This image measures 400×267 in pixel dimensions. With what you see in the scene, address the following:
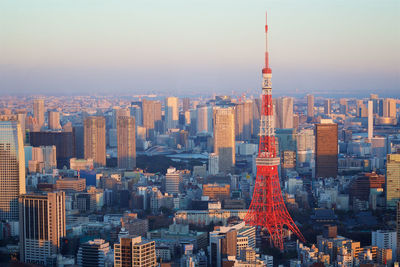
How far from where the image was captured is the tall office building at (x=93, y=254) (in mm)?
10609

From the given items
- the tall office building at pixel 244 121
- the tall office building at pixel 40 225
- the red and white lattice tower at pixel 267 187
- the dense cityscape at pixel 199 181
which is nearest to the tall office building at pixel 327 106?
the dense cityscape at pixel 199 181

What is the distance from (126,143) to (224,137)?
10.0 ft

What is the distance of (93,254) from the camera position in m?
10.7

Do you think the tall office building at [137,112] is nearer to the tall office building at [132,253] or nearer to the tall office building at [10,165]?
the tall office building at [10,165]

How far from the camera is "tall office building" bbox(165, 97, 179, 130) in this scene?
28.2 m

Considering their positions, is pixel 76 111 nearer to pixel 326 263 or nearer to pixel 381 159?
pixel 381 159

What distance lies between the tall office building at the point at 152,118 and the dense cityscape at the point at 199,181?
0.09m

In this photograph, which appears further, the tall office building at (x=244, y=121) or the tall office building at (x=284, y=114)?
the tall office building at (x=244, y=121)

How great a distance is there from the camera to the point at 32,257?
11.2 m

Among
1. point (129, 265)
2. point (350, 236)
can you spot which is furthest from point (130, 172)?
point (129, 265)

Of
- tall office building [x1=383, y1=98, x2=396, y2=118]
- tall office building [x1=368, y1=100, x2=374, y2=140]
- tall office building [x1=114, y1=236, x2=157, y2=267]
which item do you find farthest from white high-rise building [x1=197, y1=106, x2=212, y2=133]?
tall office building [x1=114, y1=236, x2=157, y2=267]

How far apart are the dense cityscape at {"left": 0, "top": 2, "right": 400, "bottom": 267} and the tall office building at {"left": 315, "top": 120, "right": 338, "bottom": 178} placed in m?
0.03

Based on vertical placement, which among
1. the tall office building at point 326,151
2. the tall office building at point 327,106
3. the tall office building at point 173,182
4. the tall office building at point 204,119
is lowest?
the tall office building at point 173,182

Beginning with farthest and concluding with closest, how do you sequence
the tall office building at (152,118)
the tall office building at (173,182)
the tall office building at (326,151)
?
the tall office building at (152,118) → the tall office building at (326,151) → the tall office building at (173,182)
